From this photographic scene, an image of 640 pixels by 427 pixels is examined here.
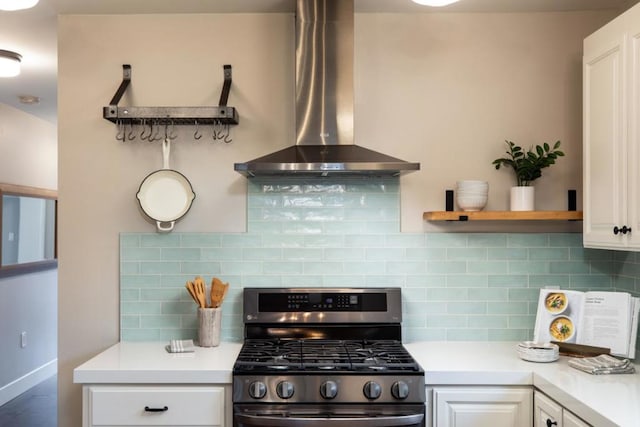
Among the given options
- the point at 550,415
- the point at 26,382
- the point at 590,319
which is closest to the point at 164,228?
the point at 550,415

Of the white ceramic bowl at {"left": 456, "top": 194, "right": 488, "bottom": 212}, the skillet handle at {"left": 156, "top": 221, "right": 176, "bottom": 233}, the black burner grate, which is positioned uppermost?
the white ceramic bowl at {"left": 456, "top": 194, "right": 488, "bottom": 212}

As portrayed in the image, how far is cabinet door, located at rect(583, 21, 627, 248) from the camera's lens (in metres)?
2.24

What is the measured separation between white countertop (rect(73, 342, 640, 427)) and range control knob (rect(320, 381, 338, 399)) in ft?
1.21

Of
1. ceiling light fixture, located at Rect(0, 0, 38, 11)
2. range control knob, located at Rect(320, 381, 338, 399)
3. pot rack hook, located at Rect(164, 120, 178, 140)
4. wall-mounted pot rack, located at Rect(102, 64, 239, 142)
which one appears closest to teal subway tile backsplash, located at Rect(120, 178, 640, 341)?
wall-mounted pot rack, located at Rect(102, 64, 239, 142)

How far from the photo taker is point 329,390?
2.22m

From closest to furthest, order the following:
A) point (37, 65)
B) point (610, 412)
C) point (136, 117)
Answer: point (610, 412) → point (136, 117) → point (37, 65)

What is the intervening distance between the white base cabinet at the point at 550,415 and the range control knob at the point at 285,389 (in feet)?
3.08

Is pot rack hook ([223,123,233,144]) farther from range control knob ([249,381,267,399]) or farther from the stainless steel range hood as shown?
range control knob ([249,381,267,399])

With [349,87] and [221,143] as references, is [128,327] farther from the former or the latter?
[349,87]

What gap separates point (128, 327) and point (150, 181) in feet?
2.40

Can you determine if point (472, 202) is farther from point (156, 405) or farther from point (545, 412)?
point (156, 405)

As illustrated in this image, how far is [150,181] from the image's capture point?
2857mm

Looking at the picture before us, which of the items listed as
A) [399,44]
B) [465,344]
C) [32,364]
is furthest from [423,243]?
[32,364]

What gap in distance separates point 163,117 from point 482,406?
1.91m
